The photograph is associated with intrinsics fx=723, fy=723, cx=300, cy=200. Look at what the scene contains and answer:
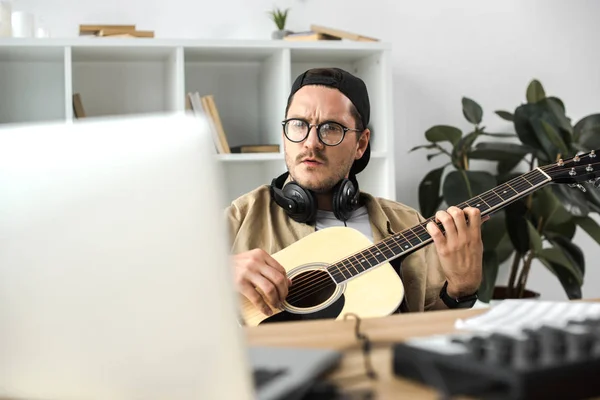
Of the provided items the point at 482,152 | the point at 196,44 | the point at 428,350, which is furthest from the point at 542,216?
the point at 428,350

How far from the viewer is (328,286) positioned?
171cm

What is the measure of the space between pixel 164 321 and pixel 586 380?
0.35 m

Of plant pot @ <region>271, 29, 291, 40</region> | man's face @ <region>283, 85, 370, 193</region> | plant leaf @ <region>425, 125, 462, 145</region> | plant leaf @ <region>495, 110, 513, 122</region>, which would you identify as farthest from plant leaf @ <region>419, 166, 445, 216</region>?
man's face @ <region>283, 85, 370, 193</region>

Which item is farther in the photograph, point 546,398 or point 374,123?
point 374,123

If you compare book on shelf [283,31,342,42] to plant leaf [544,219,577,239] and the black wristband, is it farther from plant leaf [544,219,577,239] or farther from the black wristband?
the black wristband

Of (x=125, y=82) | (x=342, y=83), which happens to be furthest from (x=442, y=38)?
(x=342, y=83)

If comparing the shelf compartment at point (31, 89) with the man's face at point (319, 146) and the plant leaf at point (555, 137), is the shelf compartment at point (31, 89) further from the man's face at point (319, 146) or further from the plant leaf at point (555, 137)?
the plant leaf at point (555, 137)

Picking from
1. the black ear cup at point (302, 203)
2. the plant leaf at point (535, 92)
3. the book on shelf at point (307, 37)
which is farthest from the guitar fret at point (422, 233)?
the plant leaf at point (535, 92)

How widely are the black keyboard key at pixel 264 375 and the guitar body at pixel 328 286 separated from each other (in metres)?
0.90

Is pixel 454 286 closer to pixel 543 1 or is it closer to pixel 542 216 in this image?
pixel 542 216

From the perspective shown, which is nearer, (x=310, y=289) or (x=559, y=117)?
(x=310, y=289)

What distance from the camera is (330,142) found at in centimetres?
203

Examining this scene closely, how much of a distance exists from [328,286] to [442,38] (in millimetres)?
2139

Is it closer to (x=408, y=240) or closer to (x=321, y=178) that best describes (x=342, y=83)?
(x=321, y=178)
